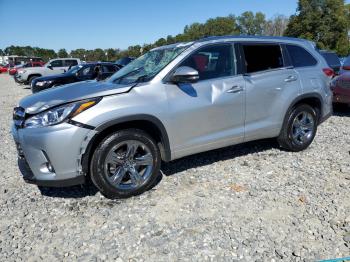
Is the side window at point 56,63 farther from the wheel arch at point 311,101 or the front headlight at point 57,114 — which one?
the front headlight at point 57,114

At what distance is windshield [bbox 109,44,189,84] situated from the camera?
4098mm

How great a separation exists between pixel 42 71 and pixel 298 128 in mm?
18897

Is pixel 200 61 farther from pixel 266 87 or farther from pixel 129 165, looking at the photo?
pixel 129 165

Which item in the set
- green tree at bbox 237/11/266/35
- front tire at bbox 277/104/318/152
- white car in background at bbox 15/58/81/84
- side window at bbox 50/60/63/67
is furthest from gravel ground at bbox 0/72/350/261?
green tree at bbox 237/11/266/35

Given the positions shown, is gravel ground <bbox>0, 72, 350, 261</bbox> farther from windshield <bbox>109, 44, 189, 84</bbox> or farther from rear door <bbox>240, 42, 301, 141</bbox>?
windshield <bbox>109, 44, 189, 84</bbox>

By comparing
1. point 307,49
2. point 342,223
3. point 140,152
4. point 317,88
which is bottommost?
point 342,223

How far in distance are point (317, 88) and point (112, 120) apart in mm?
3404

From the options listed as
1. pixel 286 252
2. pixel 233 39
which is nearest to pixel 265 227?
pixel 286 252

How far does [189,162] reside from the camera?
16.4 ft

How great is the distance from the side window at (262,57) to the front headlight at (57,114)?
2.30 metres

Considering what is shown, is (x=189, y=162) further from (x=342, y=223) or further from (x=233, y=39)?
(x=342, y=223)

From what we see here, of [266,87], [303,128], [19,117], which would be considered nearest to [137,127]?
[19,117]

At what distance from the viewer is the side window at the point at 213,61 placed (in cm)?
421

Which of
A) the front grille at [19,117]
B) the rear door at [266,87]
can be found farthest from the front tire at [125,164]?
the rear door at [266,87]
